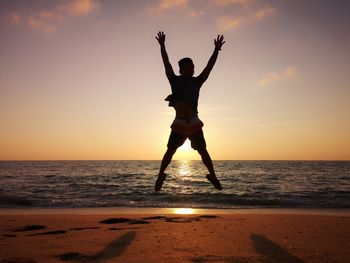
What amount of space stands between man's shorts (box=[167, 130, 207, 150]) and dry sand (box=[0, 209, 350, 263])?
1559 millimetres

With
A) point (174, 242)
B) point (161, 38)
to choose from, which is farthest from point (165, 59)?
point (174, 242)

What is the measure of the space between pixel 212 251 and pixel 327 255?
1.64m

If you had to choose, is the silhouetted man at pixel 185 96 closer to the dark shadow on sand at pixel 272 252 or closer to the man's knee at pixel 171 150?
the man's knee at pixel 171 150

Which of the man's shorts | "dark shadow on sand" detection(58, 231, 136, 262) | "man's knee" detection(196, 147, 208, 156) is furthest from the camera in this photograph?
"man's knee" detection(196, 147, 208, 156)

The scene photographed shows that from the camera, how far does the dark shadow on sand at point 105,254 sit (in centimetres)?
483

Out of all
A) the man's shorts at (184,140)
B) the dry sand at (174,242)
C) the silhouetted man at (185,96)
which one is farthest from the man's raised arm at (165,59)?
the dry sand at (174,242)

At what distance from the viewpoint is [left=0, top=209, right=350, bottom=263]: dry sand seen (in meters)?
4.95

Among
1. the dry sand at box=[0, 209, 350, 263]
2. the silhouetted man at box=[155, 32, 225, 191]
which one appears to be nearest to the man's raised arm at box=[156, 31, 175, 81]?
the silhouetted man at box=[155, 32, 225, 191]

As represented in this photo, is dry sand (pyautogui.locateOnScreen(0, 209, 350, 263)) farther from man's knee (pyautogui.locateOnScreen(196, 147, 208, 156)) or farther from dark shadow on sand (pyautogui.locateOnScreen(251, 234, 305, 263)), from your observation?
man's knee (pyautogui.locateOnScreen(196, 147, 208, 156))

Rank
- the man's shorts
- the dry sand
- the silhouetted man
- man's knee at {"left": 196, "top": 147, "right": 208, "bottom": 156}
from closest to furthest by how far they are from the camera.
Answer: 1. the dry sand
2. the silhouetted man
3. the man's shorts
4. man's knee at {"left": 196, "top": 147, "right": 208, "bottom": 156}

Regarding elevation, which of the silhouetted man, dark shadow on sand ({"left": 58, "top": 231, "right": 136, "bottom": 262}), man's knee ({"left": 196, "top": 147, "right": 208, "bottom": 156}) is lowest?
dark shadow on sand ({"left": 58, "top": 231, "right": 136, "bottom": 262})

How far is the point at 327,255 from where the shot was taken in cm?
519

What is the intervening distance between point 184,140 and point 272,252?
2145mm

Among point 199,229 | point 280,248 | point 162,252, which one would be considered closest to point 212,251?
point 162,252
